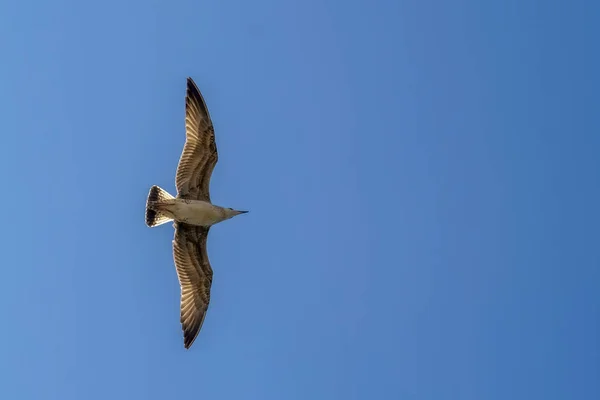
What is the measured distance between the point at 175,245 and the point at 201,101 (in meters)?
4.20

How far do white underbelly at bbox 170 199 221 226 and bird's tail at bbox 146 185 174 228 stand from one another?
14.2 inches

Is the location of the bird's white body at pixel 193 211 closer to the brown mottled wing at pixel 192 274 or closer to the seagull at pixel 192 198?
the seagull at pixel 192 198

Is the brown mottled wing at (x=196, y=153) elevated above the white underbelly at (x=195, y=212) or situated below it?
above

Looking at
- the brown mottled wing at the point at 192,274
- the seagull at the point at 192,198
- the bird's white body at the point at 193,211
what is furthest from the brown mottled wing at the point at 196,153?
the brown mottled wing at the point at 192,274

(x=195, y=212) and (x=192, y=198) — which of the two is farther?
(x=192, y=198)

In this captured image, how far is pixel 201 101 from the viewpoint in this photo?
75.0ft

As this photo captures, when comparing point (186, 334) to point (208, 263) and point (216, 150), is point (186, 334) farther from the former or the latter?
point (216, 150)

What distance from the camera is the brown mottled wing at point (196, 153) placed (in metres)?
22.7

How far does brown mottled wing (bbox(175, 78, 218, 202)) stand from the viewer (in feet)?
74.5

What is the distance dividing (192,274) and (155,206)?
108 inches

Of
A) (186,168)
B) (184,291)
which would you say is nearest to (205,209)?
(186,168)

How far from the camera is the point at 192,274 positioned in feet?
79.2

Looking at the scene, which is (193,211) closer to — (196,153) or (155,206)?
(155,206)

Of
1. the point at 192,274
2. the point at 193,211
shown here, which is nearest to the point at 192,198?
the point at 193,211
